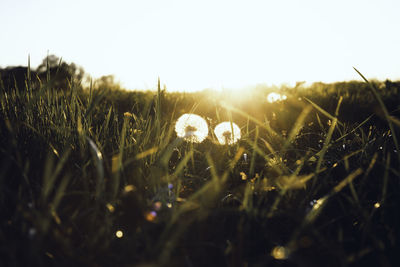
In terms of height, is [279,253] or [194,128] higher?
[194,128]

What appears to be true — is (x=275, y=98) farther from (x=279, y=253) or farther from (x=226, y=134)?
(x=279, y=253)

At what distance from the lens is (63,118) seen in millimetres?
1360

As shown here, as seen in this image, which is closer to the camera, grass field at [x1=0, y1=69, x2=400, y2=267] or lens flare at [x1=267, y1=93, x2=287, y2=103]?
grass field at [x1=0, y1=69, x2=400, y2=267]

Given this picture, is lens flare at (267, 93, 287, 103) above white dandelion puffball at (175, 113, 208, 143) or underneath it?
above

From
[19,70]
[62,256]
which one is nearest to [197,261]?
[62,256]

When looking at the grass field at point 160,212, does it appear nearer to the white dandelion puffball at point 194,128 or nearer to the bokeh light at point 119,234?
the bokeh light at point 119,234

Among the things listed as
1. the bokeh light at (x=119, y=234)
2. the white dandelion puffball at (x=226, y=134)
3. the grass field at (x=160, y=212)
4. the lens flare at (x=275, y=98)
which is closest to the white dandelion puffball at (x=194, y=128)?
the white dandelion puffball at (x=226, y=134)

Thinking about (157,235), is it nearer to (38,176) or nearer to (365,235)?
(38,176)

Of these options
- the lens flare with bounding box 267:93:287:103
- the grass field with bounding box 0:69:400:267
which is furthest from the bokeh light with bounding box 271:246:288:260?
the lens flare with bounding box 267:93:287:103

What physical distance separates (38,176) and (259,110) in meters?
2.49

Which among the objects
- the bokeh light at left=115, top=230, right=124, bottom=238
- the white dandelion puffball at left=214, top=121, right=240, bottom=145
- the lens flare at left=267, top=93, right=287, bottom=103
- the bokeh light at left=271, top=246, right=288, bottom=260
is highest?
the lens flare at left=267, top=93, right=287, bottom=103

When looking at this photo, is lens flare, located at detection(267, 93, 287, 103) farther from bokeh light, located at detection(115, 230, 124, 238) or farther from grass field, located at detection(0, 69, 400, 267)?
bokeh light, located at detection(115, 230, 124, 238)

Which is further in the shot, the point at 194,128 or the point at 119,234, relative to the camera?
the point at 194,128

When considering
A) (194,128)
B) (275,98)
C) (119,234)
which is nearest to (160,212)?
(119,234)
